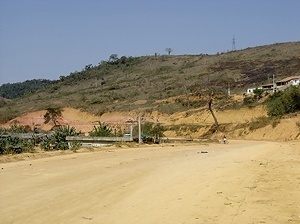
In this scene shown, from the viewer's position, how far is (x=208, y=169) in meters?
14.2

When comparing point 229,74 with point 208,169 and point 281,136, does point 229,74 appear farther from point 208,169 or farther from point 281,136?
point 208,169

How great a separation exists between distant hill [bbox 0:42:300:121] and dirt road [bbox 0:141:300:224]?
183 feet

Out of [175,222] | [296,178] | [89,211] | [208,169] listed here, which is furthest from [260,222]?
[208,169]

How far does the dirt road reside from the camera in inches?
298

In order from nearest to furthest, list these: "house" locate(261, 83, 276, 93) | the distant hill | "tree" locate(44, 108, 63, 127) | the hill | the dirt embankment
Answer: the dirt embankment, "house" locate(261, 83, 276, 93), the hill, "tree" locate(44, 108, 63, 127), the distant hill

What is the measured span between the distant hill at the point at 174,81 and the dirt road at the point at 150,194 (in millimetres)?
55779

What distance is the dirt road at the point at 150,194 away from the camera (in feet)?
24.8

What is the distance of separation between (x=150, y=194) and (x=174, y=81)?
88.8m

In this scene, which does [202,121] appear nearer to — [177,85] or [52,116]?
[52,116]

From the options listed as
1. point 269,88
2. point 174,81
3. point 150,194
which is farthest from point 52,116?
point 150,194

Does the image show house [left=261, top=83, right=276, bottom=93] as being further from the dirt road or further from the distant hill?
the dirt road

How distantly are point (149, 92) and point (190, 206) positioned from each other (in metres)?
83.4

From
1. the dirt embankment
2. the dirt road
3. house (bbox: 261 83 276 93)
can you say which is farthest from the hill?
the dirt road

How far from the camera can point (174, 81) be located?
9794 cm
